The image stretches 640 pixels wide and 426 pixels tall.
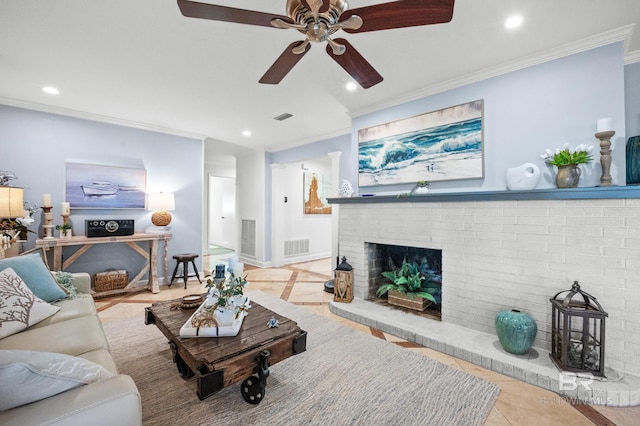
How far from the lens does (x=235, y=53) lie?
7.57 feet

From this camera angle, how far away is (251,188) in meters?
5.89

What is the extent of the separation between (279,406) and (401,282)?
70.6 inches

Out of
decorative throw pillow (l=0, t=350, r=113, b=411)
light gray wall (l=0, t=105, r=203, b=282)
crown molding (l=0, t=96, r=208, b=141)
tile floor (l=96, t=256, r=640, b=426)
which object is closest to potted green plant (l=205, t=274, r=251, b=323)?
decorative throw pillow (l=0, t=350, r=113, b=411)

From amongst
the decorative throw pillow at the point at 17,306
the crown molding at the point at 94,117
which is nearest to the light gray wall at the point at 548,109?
the decorative throw pillow at the point at 17,306

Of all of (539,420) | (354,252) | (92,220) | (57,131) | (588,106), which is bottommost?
(539,420)

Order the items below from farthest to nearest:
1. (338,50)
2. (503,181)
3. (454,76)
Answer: (454,76)
(503,181)
(338,50)

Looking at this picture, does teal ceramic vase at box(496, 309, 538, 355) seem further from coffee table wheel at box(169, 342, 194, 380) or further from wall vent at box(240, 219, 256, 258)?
wall vent at box(240, 219, 256, 258)

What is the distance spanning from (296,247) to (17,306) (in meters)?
4.53

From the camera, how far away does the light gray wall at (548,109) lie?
204 centimetres

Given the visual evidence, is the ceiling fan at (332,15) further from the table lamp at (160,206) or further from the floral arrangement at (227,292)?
the table lamp at (160,206)

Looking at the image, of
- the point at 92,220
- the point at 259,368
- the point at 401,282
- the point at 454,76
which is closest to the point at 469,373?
the point at 401,282

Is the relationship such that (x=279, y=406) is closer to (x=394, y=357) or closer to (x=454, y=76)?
(x=394, y=357)

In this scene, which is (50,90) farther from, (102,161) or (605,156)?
(605,156)

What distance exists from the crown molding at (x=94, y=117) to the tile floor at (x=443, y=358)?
7.90 feet
